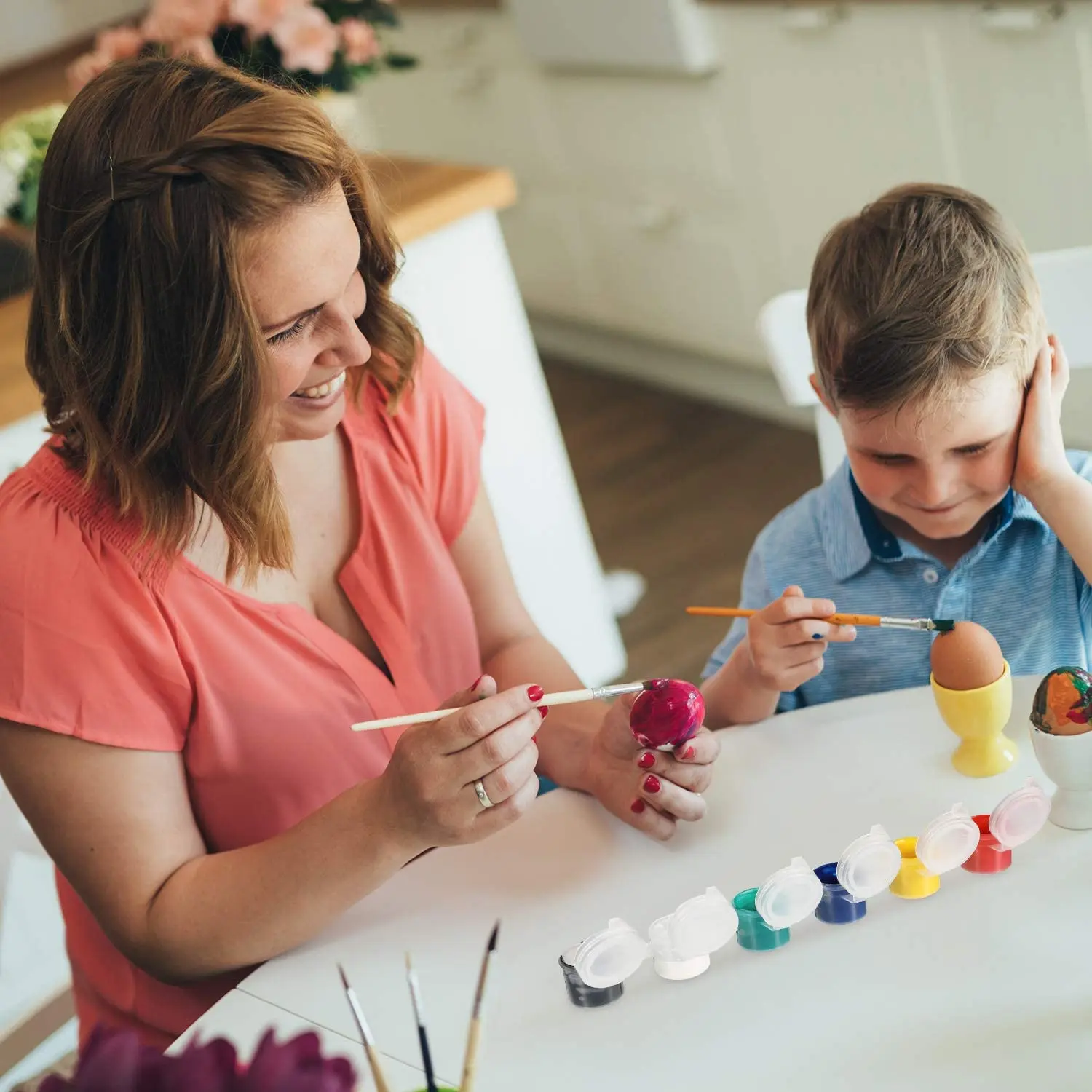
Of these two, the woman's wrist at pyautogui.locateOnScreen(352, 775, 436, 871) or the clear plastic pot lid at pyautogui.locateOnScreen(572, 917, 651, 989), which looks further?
the woman's wrist at pyautogui.locateOnScreen(352, 775, 436, 871)

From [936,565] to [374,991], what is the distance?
609 mm

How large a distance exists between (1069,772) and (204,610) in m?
0.64

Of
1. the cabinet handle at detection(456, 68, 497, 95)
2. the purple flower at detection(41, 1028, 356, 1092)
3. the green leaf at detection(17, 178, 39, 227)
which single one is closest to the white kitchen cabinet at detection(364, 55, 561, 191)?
the cabinet handle at detection(456, 68, 497, 95)

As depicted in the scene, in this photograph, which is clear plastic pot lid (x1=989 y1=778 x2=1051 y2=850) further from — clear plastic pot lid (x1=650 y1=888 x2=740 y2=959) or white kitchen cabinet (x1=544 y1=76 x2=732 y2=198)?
white kitchen cabinet (x1=544 y1=76 x2=732 y2=198)

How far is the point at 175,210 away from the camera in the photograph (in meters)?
0.92

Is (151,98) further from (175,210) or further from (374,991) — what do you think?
(374,991)

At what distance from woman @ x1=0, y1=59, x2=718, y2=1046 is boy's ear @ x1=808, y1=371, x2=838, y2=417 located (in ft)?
1.10

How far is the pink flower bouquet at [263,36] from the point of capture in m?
1.83

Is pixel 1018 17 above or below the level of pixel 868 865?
above

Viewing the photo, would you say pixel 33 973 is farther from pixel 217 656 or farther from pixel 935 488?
pixel 935 488

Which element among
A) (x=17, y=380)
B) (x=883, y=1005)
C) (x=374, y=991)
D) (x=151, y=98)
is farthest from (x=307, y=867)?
(x=17, y=380)

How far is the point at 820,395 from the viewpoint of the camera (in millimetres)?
1224

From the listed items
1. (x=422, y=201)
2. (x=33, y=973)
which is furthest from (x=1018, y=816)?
(x=33, y=973)

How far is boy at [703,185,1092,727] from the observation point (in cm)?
105
